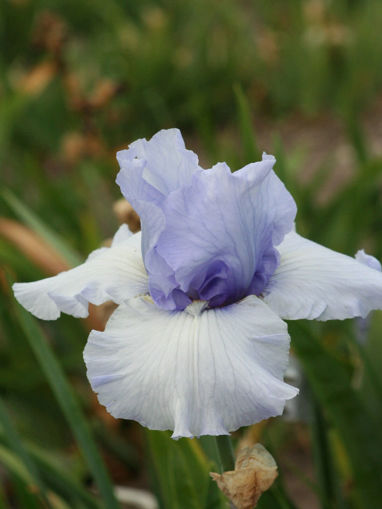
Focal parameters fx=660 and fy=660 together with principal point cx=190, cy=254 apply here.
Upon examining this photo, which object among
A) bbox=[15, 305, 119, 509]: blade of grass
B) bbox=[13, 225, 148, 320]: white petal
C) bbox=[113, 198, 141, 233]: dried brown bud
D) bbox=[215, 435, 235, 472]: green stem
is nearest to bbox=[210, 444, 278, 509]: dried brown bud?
bbox=[215, 435, 235, 472]: green stem

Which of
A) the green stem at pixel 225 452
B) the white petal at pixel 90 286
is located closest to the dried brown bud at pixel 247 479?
the green stem at pixel 225 452

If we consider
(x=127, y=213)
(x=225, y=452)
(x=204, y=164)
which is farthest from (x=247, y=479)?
(x=204, y=164)

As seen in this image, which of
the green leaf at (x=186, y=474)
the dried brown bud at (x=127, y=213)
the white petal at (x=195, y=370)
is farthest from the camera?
the dried brown bud at (x=127, y=213)

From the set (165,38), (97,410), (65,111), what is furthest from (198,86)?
(97,410)

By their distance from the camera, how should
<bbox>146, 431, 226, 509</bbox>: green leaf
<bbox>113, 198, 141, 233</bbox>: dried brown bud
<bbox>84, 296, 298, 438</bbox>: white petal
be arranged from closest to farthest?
<bbox>84, 296, 298, 438</bbox>: white petal → <bbox>146, 431, 226, 509</bbox>: green leaf → <bbox>113, 198, 141, 233</bbox>: dried brown bud

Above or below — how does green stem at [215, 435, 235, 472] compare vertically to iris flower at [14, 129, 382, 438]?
below

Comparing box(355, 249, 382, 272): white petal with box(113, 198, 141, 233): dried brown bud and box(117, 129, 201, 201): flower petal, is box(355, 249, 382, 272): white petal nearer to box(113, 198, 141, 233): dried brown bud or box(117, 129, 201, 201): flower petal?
box(117, 129, 201, 201): flower petal

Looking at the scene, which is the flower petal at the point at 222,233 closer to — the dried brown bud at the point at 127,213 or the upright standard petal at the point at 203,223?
the upright standard petal at the point at 203,223

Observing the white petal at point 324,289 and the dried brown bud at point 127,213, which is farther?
the dried brown bud at point 127,213

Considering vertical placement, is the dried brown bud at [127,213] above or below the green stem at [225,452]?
above
